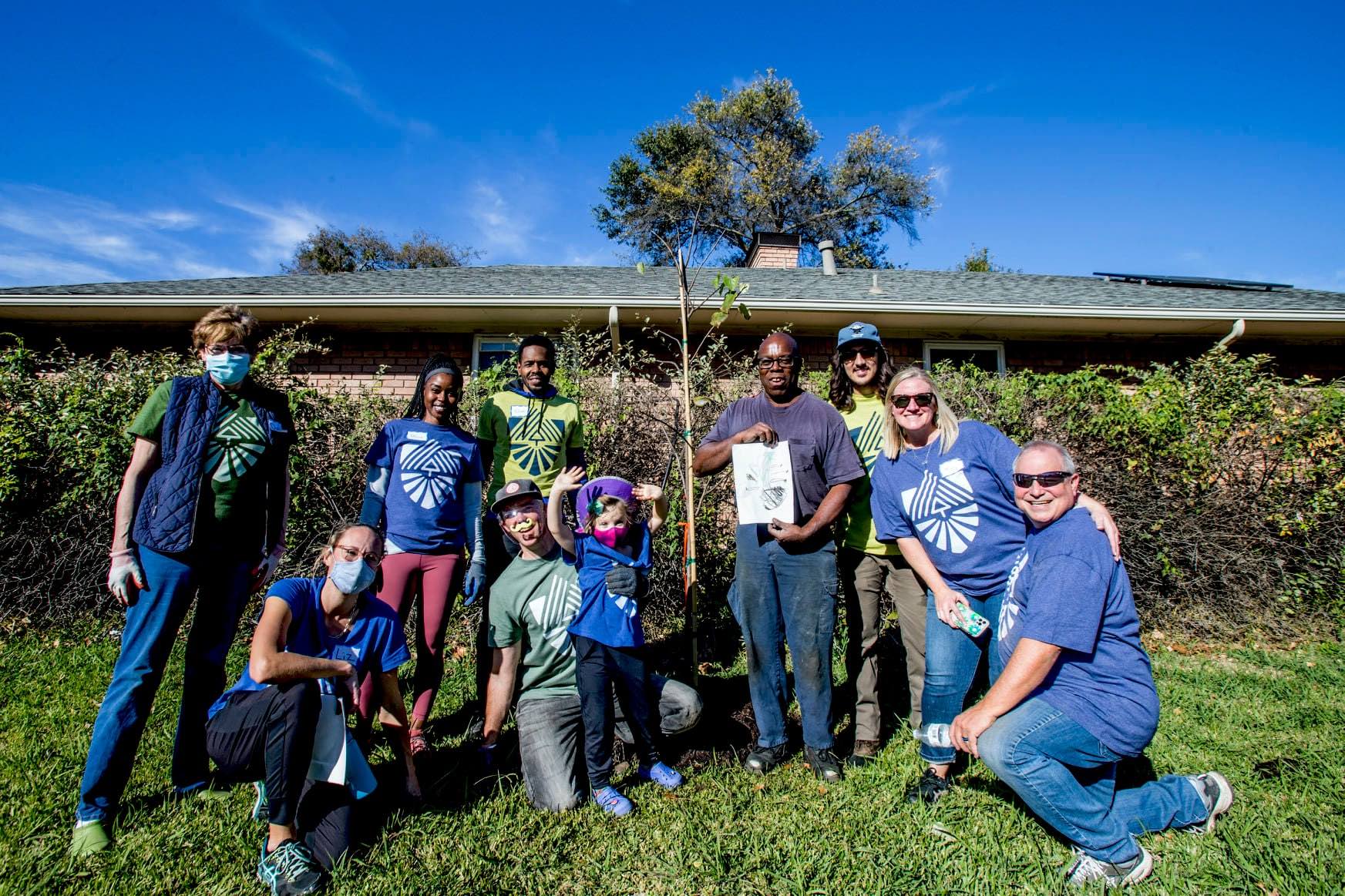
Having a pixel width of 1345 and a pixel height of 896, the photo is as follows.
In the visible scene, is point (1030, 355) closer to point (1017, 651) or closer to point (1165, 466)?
point (1165, 466)

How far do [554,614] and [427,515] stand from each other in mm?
788

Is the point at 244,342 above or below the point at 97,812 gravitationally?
above

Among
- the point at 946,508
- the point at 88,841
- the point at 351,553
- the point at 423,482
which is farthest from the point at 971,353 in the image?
the point at 88,841

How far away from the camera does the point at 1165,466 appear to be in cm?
546

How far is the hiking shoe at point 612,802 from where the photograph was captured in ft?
9.16

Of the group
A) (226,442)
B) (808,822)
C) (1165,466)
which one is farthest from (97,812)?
(1165,466)

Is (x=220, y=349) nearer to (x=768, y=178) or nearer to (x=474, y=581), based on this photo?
(x=474, y=581)

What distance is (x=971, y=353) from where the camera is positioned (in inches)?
338

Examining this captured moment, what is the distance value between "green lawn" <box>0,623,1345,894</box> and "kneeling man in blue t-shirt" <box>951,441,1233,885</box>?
0.65 feet

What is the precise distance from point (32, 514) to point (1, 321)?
435 cm

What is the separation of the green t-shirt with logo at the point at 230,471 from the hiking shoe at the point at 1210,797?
13.0 ft

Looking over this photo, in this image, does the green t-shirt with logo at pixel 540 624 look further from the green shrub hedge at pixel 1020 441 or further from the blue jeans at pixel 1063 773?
the green shrub hedge at pixel 1020 441

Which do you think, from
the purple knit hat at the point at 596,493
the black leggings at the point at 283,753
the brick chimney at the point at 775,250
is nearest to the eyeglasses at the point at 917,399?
the purple knit hat at the point at 596,493

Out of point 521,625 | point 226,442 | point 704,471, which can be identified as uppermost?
point 226,442
